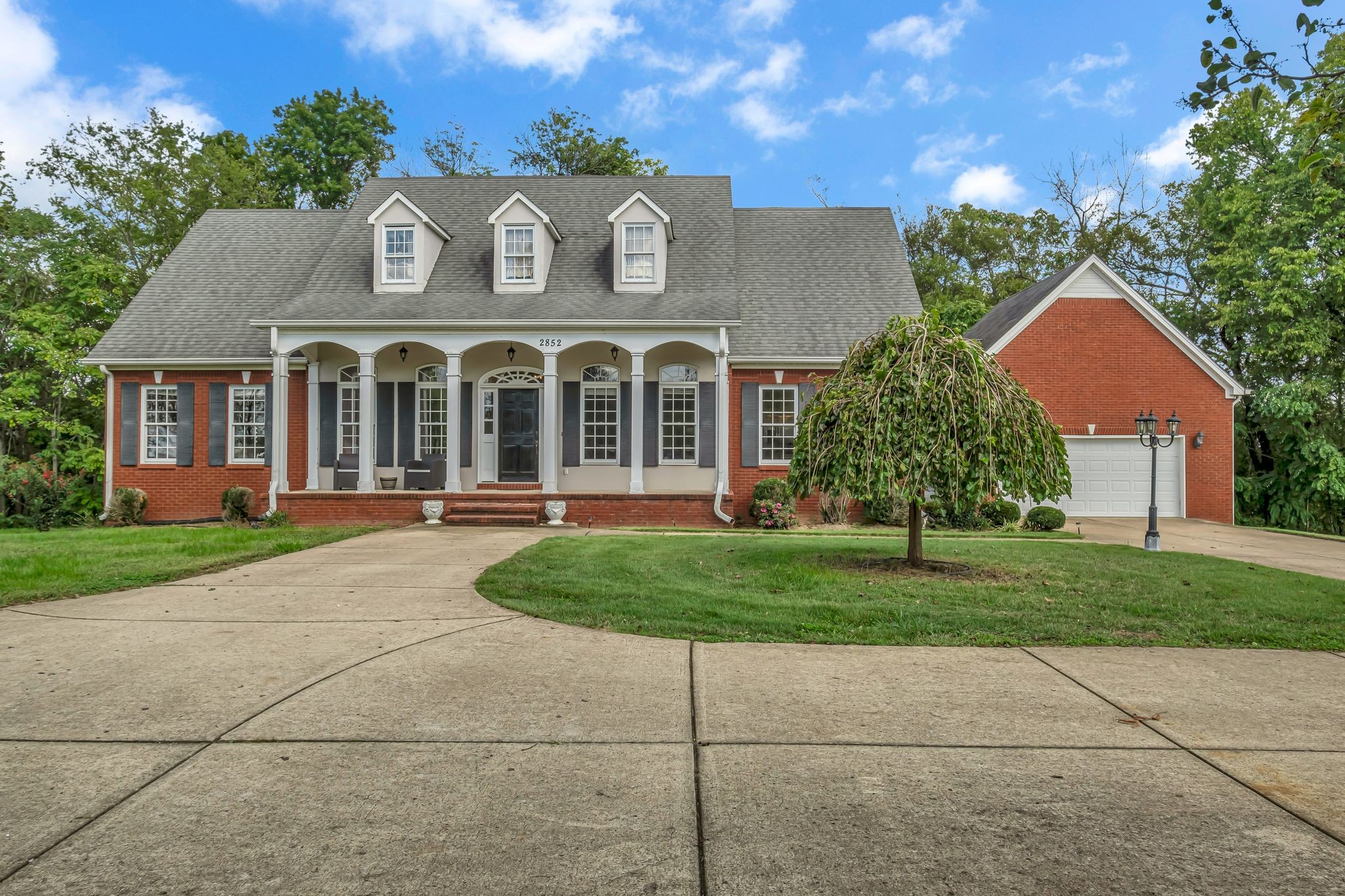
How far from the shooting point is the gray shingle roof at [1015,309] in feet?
57.6

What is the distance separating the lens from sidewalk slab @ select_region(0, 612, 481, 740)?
376 centimetres

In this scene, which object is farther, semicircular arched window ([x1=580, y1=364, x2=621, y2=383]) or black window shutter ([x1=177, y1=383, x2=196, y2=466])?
semicircular arched window ([x1=580, y1=364, x2=621, y2=383])

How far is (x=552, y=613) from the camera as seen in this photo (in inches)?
243

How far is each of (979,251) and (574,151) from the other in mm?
17754

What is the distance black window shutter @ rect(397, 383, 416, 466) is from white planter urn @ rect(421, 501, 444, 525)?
8.48 ft

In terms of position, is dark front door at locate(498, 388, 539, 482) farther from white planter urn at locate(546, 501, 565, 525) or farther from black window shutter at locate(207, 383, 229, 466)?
black window shutter at locate(207, 383, 229, 466)

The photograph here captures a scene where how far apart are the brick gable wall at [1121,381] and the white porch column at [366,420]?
13.9 metres

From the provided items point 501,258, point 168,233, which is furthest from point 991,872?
point 168,233

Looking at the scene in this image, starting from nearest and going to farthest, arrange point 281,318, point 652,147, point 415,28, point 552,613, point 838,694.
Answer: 1. point 838,694
2. point 552,613
3. point 281,318
4. point 415,28
5. point 652,147

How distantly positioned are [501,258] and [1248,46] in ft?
47.1

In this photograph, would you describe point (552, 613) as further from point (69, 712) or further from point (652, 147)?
point (652, 147)

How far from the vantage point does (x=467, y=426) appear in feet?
54.4

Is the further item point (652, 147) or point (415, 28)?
point (652, 147)

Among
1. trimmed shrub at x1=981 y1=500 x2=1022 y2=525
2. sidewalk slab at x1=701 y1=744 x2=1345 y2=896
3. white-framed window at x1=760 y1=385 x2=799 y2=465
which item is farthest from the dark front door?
sidewalk slab at x1=701 y1=744 x2=1345 y2=896
